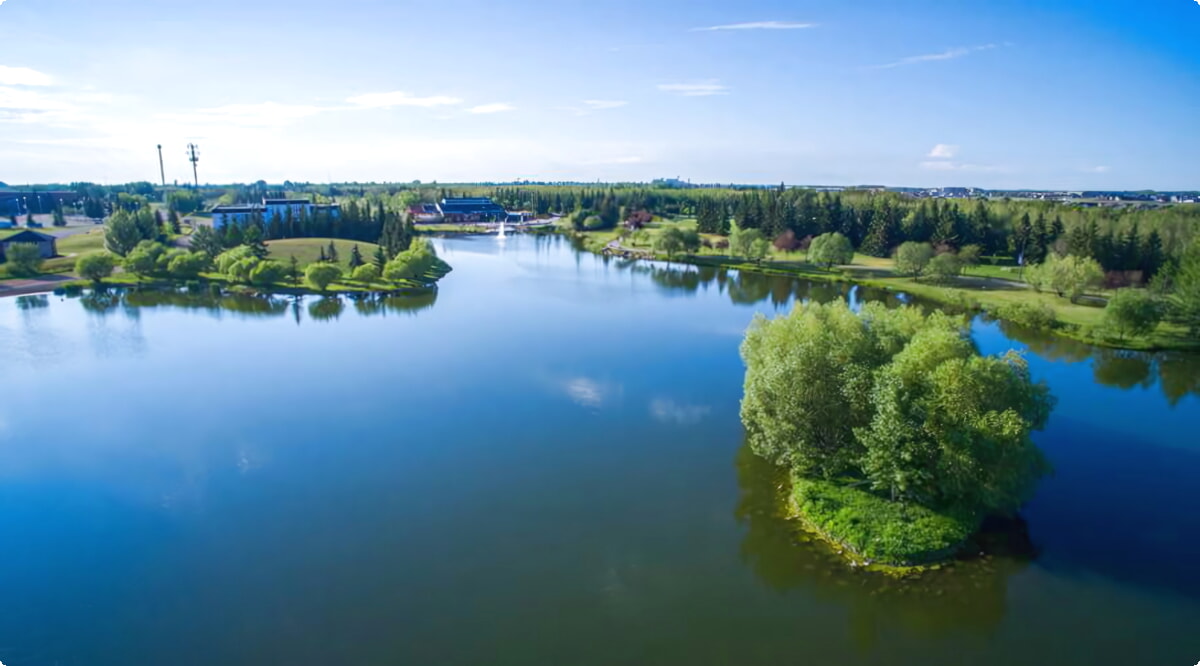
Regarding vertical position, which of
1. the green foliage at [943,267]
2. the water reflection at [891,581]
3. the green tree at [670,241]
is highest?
the green tree at [670,241]

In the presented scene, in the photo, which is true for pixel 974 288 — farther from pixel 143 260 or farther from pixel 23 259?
pixel 23 259

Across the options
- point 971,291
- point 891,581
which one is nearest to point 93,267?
point 891,581

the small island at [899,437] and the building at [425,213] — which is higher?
the building at [425,213]

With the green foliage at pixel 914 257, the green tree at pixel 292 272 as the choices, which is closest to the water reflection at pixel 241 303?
the green tree at pixel 292 272

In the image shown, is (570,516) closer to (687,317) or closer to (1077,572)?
(1077,572)

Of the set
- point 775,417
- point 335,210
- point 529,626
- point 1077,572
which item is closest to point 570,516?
point 529,626

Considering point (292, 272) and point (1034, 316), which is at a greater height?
point (292, 272)

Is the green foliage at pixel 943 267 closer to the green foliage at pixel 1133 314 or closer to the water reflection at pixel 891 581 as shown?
the green foliage at pixel 1133 314
